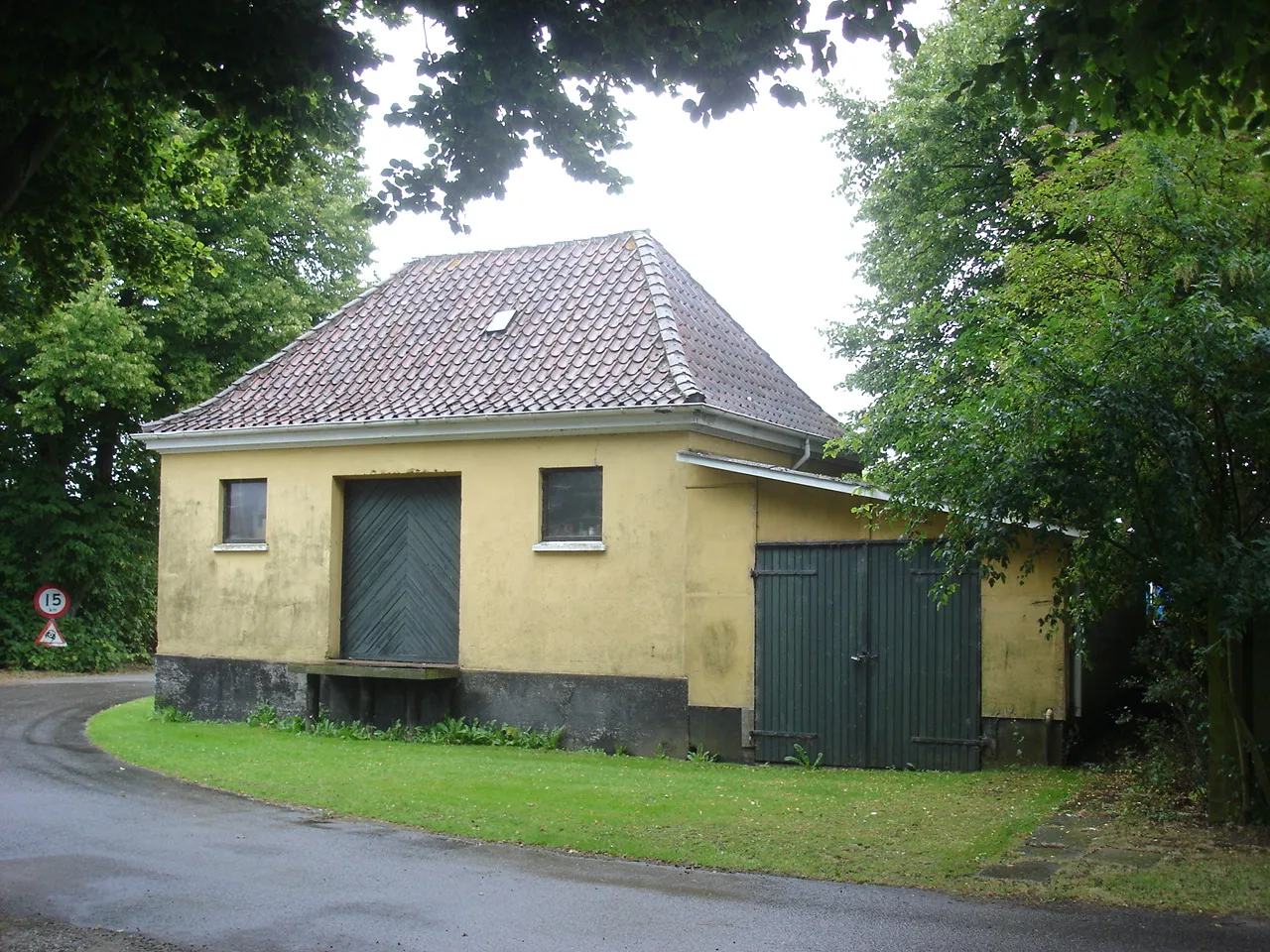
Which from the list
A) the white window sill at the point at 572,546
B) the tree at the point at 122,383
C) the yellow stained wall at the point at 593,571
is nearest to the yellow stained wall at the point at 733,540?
the yellow stained wall at the point at 593,571

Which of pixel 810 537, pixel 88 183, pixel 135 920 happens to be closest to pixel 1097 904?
pixel 135 920

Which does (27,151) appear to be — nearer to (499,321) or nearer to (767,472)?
(767,472)

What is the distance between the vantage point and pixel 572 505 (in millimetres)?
15891

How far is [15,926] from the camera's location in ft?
23.0

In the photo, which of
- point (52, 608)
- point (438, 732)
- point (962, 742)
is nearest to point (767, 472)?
point (962, 742)

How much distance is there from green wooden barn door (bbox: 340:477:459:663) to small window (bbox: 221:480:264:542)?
5.19 feet

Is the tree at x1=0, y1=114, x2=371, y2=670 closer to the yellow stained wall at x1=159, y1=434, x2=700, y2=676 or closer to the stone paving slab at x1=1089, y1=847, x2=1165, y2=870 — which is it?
the yellow stained wall at x1=159, y1=434, x2=700, y2=676

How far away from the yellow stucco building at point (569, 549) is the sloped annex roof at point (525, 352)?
2.2 inches

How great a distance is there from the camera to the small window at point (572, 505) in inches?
618

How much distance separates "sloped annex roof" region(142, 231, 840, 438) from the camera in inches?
632

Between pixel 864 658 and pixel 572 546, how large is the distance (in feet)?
12.9

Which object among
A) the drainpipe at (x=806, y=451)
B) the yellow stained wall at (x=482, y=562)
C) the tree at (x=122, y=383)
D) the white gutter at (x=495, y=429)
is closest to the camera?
the white gutter at (x=495, y=429)

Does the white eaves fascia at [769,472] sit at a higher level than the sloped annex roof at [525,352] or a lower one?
lower

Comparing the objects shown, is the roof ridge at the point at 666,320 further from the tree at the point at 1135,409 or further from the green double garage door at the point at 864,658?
the tree at the point at 1135,409
